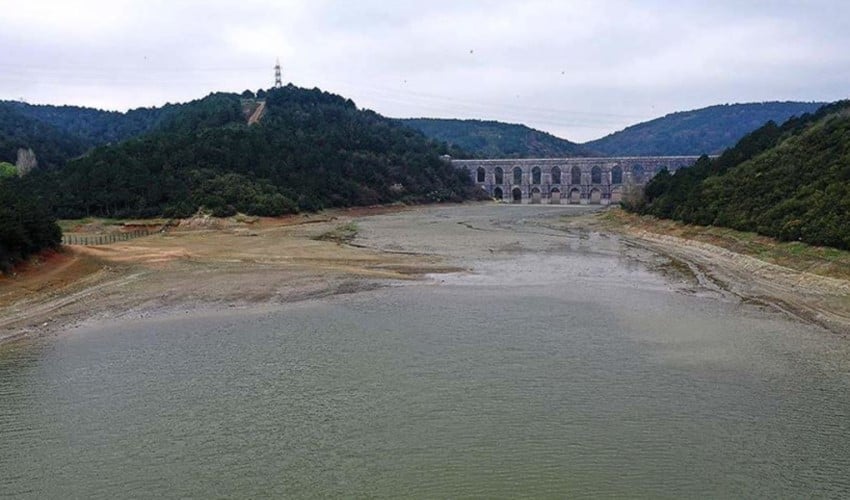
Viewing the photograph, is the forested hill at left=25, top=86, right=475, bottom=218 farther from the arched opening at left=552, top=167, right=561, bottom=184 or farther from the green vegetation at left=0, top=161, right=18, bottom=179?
the arched opening at left=552, top=167, right=561, bottom=184

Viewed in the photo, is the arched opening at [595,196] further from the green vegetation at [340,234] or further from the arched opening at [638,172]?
the green vegetation at [340,234]

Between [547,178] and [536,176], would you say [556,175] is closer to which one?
[547,178]

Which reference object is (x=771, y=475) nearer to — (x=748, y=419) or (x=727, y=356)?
(x=748, y=419)

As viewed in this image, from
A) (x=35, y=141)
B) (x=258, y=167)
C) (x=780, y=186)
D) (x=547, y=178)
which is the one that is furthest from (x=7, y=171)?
(x=547, y=178)

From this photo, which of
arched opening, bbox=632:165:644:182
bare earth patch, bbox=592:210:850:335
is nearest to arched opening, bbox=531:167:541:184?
arched opening, bbox=632:165:644:182

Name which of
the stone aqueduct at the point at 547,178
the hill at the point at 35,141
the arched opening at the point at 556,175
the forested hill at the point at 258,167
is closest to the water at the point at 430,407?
the forested hill at the point at 258,167
